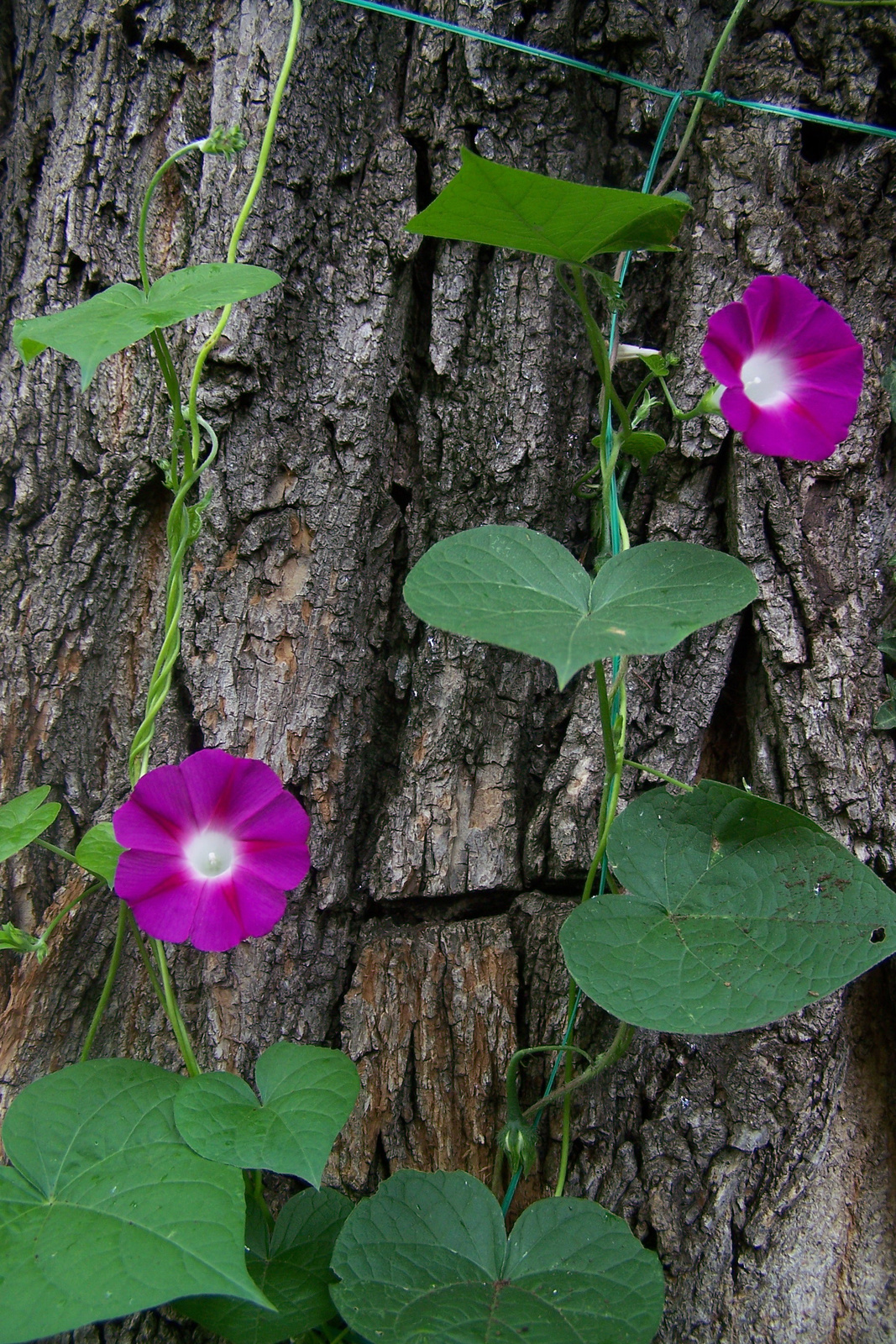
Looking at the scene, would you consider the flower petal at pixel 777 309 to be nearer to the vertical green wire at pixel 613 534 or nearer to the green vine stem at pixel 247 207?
the vertical green wire at pixel 613 534

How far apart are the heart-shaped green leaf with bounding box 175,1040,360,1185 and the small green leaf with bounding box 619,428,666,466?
0.72 m

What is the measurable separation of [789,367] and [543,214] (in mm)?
299

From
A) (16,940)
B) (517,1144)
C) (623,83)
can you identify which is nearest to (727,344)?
(623,83)

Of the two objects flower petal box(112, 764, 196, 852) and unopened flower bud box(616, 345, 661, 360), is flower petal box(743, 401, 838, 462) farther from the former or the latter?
flower petal box(112, 764, 196, 852)

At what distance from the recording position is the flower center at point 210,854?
88cm

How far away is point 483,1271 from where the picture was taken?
2.61ft

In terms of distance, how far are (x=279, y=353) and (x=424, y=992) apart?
31.4 inches

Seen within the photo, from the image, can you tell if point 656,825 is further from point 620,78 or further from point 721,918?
point 620,78

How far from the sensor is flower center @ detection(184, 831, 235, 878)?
2.88 feet

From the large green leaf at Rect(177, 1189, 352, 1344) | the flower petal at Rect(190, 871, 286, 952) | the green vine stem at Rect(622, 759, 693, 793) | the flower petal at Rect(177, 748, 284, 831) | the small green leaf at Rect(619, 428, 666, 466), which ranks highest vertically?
the small green leaf at Rect(619, 428, 666, 466)

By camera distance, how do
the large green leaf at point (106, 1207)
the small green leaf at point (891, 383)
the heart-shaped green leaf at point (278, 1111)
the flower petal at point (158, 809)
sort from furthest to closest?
the small green leaf at point (891, 383) → the flower petal at point (158, 809) → the heart-shaped green leaf at point (278, 1111) → the large green leaf at point (106, 1207)

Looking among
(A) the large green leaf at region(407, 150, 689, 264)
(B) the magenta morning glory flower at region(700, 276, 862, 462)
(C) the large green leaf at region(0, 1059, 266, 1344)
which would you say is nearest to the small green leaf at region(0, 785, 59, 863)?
(C) the large green leaf at region(0, 1059, 266, 1344)

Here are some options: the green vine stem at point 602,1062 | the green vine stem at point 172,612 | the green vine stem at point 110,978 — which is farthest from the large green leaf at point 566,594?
the green vine stem at point 110,978

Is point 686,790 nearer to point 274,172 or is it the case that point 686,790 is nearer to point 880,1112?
point 880,1112
